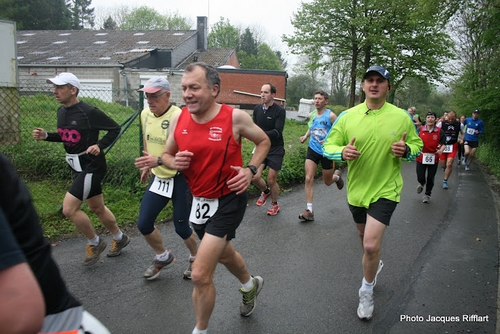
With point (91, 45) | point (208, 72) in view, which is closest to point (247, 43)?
point (91, 45)

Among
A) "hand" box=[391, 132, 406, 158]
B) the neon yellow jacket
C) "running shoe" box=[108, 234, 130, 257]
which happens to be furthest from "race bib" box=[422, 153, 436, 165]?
"running shoe" box=[108, 234, 130, 257]

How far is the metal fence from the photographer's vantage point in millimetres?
7211

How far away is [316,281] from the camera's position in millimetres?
4242

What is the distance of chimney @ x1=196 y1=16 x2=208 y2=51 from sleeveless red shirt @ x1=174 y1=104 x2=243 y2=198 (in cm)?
4033

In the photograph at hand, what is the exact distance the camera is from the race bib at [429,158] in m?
8.20

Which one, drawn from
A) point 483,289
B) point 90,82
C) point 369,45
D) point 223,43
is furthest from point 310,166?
point 223,43

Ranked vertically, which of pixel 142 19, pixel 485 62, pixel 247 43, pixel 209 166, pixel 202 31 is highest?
pixel 142 19

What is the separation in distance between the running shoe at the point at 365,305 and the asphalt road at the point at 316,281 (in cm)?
6

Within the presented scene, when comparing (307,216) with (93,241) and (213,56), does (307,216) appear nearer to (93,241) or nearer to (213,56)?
(93,241)

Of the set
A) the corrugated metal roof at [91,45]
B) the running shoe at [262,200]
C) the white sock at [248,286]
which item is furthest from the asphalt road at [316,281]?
the corrugated metal roof at [91,45]

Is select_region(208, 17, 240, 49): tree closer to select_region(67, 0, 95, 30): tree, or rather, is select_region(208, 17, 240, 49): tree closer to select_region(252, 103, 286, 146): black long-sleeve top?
select_region(67, 0, 95, 30): tree

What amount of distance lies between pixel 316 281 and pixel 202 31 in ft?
132

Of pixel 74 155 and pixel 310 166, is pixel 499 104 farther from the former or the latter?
pixel 74 155

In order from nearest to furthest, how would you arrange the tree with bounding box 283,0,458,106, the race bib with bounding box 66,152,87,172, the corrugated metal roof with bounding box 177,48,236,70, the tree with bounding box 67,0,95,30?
the race bib with bounding box 66,152,87,172, the tree with bounding box 283,0,458,106, the corrugated metal roof with bounding box 177,48,236,70, the tree with bounding box 67,0,95,30
